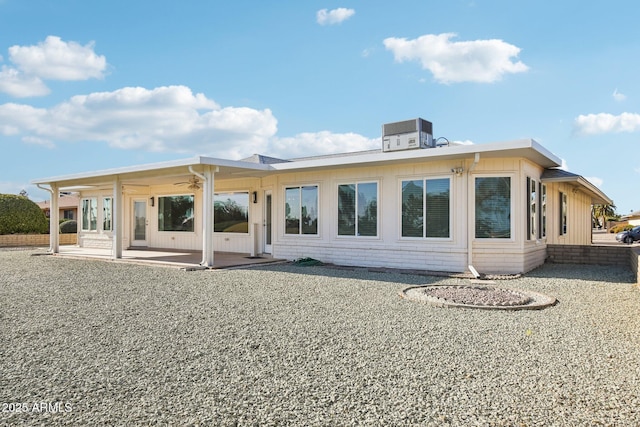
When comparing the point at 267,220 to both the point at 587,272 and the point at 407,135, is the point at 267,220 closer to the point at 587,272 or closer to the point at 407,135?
the point at 407,135

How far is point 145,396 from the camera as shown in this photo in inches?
114

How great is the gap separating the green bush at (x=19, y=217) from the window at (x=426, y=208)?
18.9m

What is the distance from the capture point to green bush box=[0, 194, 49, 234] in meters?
19.0

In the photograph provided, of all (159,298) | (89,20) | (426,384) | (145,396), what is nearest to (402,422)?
(426,384)

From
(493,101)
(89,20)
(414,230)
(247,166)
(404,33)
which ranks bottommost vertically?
(414,230)

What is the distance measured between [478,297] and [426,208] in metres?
3.57

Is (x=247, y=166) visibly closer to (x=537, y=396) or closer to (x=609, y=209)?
(x=537, y=396)

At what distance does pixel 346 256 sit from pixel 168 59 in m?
7.47

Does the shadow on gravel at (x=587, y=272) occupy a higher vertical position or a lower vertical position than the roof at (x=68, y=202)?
lower

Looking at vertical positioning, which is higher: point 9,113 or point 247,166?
point 9,113

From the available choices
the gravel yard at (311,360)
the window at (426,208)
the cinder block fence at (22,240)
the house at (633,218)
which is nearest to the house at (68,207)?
the cinder block fence at (22,240)

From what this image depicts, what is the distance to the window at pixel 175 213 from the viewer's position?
15420mm

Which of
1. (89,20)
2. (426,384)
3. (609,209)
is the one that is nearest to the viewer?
(426,384)

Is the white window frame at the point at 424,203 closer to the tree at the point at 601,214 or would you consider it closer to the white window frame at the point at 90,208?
the white window frame at the point at 90,208
